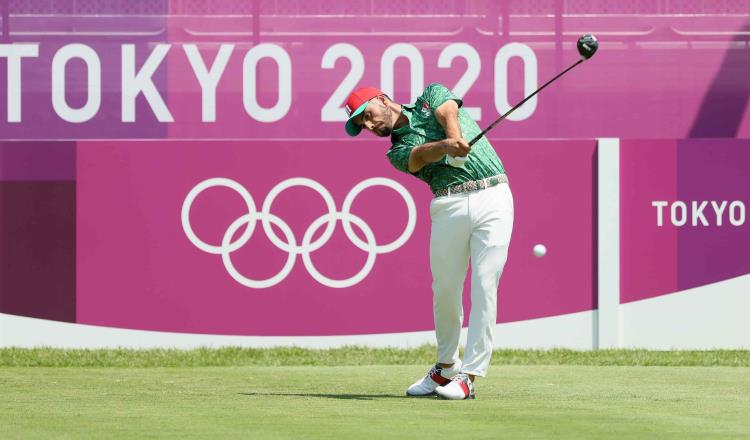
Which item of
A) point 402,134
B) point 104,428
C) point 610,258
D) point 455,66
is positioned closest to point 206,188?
point 455,66

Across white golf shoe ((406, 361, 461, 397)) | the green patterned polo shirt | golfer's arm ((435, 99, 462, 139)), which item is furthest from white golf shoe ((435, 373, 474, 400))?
golfer's arm ((435, 99, 462, 139))

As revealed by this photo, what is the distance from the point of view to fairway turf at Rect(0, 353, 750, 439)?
6.27 m

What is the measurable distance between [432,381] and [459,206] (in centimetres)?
92

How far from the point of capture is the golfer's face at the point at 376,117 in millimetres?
7901

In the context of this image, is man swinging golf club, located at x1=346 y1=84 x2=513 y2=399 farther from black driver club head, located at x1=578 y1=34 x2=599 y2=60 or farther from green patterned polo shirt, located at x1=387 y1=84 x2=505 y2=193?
black driver club head, located at x1=578 y1=34 x2=599 y2=60

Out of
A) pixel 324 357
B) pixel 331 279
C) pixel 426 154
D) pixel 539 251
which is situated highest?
pixel 426 154

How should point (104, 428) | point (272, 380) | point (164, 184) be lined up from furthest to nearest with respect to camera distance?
point (164, 184), point (272, 380), point (104, 428)

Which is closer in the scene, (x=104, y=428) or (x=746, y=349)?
(x=104, y=428)

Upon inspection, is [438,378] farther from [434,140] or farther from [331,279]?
[331,279]

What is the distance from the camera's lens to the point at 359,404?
7.39 metres

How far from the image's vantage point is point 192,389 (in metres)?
8.34

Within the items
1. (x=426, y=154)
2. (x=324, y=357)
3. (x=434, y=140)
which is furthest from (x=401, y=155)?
(x=324, y=357)

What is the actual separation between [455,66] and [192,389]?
4.50 m

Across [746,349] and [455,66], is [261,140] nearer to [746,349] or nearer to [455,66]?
[455,66]
